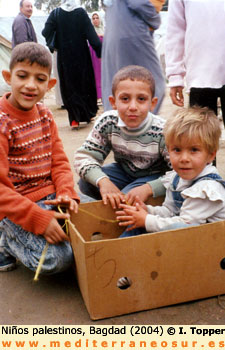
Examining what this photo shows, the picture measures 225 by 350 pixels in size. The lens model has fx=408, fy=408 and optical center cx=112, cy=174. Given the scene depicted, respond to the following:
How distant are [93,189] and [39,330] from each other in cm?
106

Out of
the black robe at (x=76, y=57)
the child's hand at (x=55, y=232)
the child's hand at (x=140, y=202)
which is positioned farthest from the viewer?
the black robe at (x=76, y=57)

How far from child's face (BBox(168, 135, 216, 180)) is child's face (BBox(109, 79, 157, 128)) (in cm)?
40

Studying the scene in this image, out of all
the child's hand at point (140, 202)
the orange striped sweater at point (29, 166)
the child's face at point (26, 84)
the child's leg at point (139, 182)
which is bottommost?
the child's leg at point (139, 182)

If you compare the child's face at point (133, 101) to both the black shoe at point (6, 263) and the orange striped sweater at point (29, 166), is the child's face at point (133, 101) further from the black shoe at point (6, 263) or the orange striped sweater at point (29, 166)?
the black shoe at point (6, 263)

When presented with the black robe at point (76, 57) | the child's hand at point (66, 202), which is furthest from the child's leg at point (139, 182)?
the black robe at point (76, 57)

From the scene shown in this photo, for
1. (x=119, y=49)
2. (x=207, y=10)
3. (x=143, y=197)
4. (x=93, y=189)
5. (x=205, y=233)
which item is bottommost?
(x=93, y=189)

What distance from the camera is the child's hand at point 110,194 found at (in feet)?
6.47

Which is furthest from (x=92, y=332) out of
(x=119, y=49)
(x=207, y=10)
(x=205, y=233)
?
(x=119, y=49)

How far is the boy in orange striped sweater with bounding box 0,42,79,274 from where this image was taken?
67.9 inches

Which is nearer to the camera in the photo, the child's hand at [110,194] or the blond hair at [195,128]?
the blond hair at [195,128]

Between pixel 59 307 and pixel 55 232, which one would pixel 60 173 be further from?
pixel 59 307

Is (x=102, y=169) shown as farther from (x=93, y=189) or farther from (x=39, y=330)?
(x=39, y=330)

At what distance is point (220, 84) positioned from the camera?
2277mm

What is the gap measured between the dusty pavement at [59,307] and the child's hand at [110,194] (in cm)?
39
